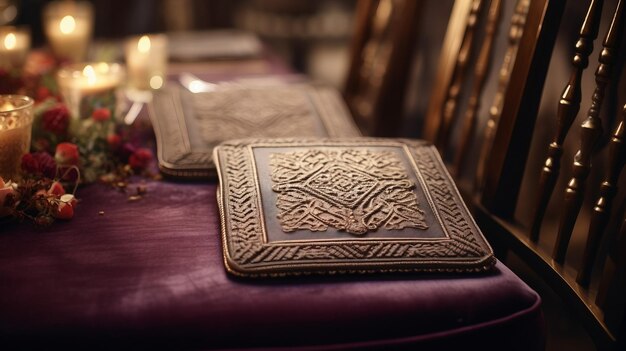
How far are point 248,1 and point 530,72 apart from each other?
2986 millimetres

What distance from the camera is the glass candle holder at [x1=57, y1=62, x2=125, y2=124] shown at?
1.19 m

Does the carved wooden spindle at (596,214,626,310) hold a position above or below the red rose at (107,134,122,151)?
above

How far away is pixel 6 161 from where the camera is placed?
0.94m

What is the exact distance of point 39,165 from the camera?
3.09 feet

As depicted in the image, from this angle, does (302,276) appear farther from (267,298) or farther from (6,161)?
(6,161)

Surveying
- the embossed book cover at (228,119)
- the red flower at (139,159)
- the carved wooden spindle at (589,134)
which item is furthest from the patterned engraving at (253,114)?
the carved wooden spindle at (589,134)

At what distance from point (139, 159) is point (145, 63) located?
460 mm

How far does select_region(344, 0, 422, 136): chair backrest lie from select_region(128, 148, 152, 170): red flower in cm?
69

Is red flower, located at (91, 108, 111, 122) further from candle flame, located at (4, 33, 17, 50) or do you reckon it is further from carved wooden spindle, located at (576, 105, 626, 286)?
carved wooden spindle, located at (576, 105, 626, 286)

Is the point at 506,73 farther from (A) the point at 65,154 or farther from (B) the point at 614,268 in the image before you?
(A) the point at 65,154

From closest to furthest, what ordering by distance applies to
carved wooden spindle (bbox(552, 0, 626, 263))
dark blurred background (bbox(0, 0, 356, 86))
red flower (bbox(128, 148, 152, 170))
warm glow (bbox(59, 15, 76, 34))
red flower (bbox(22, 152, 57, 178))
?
1. carved wooden spindle (bbox(552, 0, 626, 263))
2. red flower (bbox(22, 152, 57, 178))
3. red flower (bbox(128, 148, 152, 170))
4. warm glow (bbox(59, 15, 76, 34))
5. dark blurred background (bbox(0, 0, 356, 86))

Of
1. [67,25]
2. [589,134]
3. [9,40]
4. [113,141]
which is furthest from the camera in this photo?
[67,25]

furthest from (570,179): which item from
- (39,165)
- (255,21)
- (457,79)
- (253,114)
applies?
(255,21)

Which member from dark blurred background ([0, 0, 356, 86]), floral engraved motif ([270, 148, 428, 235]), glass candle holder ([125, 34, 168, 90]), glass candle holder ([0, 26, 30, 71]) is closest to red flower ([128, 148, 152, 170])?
floral engraved motif ([270, 148, 428, 235])
